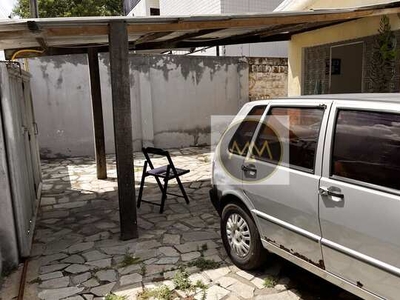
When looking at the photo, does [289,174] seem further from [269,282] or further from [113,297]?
[113,297]

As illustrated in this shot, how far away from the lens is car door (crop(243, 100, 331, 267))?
279cm

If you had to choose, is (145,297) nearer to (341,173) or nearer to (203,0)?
(341,173)

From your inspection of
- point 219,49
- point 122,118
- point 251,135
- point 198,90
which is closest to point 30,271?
point 122,118

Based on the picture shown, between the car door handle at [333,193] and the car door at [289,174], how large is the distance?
7cm

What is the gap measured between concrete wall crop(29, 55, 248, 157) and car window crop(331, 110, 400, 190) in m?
8.74

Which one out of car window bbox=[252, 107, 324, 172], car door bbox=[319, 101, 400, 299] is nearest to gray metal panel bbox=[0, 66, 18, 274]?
car window bbox=[252, 107, 324, 172]

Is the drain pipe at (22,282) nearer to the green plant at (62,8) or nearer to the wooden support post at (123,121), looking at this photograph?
the wooden support post at (123,121)

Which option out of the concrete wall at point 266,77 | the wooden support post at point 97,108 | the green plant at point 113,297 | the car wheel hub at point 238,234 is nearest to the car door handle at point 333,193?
the car wheel hub at point 238,234

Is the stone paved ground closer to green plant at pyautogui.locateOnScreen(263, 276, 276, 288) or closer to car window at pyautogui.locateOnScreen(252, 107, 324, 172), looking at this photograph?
green plant at pyautogui.locateOnScreen(263, 276, 276, 288)

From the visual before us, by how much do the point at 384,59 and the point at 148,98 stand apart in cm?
674

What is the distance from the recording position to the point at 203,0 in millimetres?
13000

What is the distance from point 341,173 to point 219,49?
1081 centimetres

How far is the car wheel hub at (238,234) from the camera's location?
361 cm

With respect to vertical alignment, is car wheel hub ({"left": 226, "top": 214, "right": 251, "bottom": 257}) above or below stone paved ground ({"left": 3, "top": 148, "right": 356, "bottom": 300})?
above
